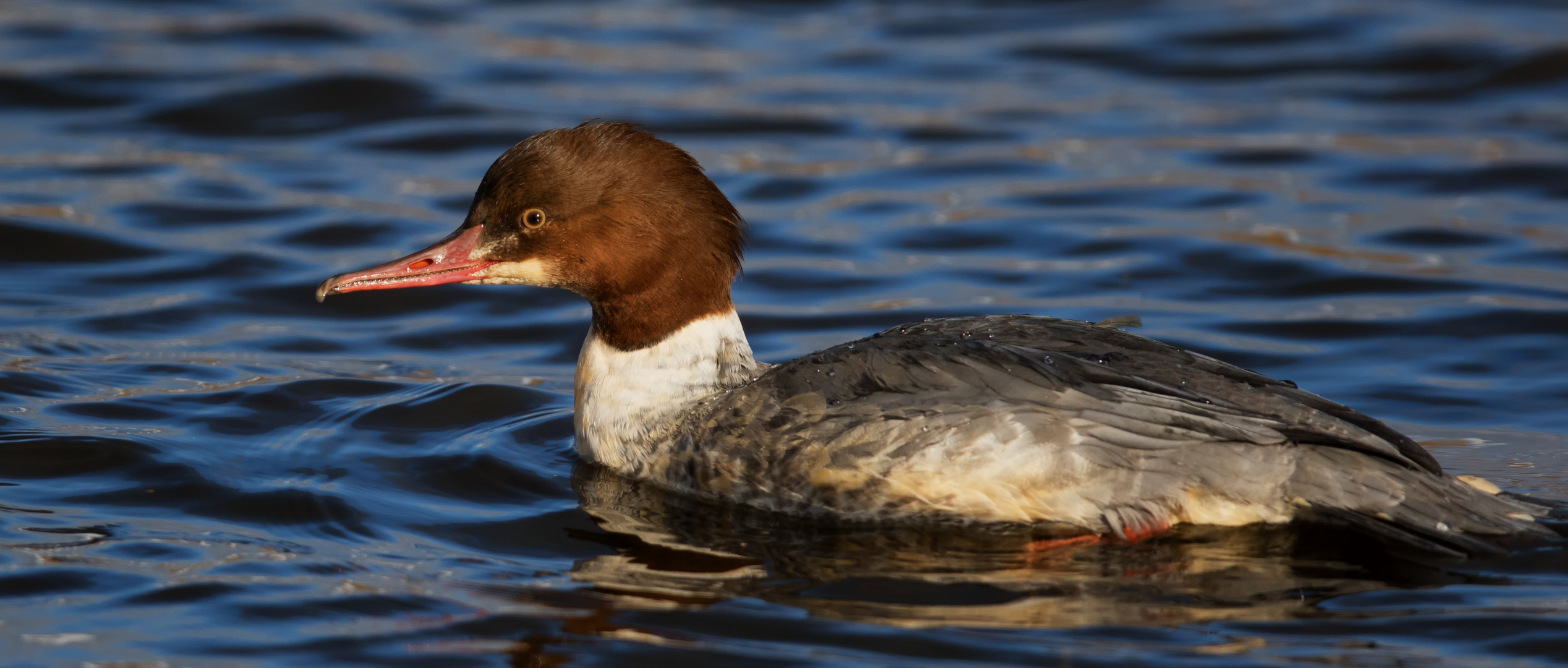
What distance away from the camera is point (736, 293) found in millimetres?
8945

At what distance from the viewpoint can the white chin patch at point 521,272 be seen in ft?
19.9

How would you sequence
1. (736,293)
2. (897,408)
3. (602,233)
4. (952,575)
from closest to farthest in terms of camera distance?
(952,575) → (897,408) → (602,233) → (736,293)

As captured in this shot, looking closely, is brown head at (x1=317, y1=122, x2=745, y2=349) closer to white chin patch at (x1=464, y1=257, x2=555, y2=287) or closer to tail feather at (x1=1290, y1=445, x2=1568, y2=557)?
white chin patch at (x1=464, y1=257, x2=555, y2=287)

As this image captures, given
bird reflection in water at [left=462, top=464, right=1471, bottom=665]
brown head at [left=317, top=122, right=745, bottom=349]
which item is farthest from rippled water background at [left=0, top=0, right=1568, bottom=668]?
brown head at [left=317, top=122, right=745, bottom=349]

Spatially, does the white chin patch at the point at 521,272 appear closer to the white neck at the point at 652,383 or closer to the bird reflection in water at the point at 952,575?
the white neck at the point at 652,383

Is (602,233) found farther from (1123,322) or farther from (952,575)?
(1123,322)

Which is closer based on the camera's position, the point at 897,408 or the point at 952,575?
the point at 952,575

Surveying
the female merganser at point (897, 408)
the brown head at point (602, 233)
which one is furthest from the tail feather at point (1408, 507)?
the brown head at point (602, 233)

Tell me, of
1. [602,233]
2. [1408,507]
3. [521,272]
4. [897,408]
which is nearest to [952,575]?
[897,408]

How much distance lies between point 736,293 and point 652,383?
2914 millimetres

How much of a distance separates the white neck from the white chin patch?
0.35 metres

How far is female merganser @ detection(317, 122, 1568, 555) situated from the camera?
5.19 metres

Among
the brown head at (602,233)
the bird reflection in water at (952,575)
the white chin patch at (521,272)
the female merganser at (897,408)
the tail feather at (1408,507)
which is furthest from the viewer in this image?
the white chin patch at (521,272)

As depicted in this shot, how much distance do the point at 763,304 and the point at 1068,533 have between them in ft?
11.4
